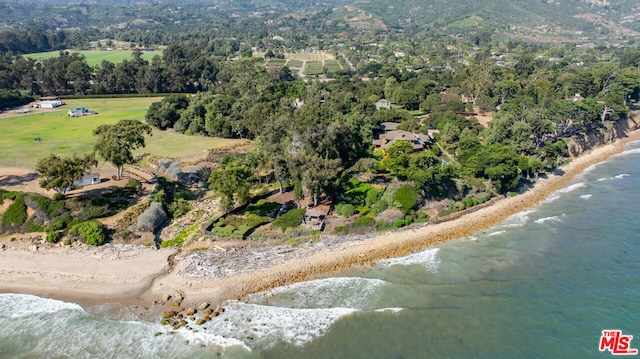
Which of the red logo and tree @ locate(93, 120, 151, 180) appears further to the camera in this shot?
tree @ locate(93, 120, 151, 180)

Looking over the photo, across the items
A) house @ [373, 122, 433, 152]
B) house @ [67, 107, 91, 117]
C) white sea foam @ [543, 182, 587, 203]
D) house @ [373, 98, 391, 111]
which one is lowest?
white sea foam @ [543, 182, 587, 203]

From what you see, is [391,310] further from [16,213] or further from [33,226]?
[16,213]

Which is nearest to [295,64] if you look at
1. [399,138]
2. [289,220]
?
[399,138]

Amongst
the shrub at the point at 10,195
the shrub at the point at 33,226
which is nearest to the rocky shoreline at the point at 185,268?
the shrub at the point at 33,226

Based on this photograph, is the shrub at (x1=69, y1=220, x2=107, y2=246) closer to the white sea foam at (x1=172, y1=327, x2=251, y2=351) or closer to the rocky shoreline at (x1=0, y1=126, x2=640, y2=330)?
the rocky shoreline at (x1=0, y1=126, x2=640, y2=330)

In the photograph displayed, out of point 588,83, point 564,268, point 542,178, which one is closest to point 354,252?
point 564,268

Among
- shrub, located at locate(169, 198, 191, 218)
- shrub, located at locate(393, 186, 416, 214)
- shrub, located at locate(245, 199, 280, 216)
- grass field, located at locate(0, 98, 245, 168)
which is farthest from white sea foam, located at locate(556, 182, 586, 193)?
grass field, located at locate(0, 98, 245, 168)
